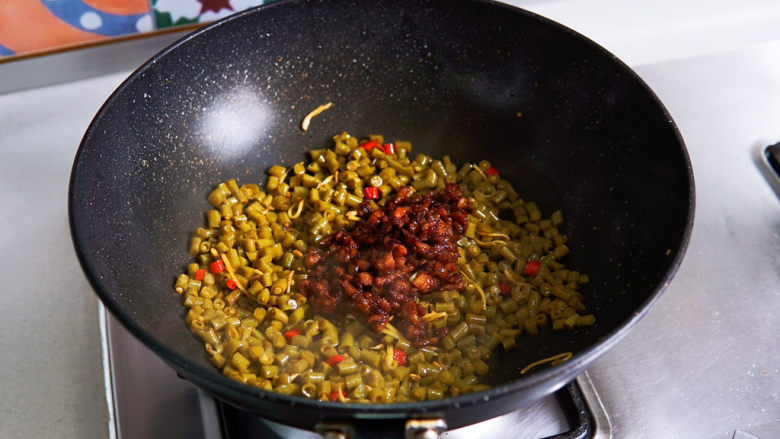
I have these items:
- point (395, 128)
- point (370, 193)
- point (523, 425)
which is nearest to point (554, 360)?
point (523, 425)

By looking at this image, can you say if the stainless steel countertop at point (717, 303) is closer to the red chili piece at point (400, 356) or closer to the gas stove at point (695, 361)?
the gas stove at point (695, 361)

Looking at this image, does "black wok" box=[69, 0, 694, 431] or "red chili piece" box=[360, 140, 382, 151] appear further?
"red chili piece" box=[360, 140, 382, 151]

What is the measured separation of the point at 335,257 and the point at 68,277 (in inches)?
22.8

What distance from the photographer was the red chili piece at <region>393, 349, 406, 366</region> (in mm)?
1183

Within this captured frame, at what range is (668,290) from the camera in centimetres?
134

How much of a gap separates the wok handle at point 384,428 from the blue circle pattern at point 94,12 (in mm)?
1127

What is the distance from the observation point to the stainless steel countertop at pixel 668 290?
1181 mm

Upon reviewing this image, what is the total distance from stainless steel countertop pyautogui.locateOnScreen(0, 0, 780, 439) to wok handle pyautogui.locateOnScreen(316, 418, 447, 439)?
48 centimetres

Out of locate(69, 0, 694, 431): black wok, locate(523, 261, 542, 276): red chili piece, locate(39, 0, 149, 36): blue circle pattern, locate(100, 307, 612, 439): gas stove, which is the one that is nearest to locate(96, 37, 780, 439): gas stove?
locate(100, 307, 612, 439): gas stove

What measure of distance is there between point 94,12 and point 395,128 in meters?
0.72

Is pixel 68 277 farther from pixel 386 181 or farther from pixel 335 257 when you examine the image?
pixel 386 181

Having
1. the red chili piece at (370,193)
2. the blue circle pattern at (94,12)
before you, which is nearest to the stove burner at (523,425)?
the red chili piece at (370,193)

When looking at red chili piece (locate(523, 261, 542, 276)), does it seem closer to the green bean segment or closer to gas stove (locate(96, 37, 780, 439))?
the green bean segment

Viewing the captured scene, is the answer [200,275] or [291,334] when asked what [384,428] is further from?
[200,275]
